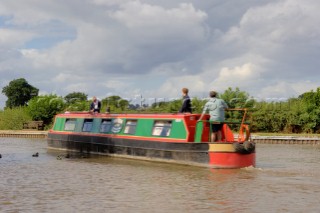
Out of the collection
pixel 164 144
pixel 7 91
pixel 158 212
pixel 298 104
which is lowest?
pixel 158 212

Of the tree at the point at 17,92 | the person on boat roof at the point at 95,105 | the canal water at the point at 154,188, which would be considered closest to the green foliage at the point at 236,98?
the person on boat roof at the point at 95,105

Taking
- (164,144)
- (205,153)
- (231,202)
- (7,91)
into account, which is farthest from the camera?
(7,91)

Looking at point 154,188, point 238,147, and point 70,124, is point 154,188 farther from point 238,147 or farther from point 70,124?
point 70,124

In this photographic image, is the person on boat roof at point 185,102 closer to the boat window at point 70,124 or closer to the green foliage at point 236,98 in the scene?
the boat window at point 70,124

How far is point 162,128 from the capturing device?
1566 cm

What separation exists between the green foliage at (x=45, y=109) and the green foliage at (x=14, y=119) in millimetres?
1278

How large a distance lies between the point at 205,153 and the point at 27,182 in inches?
205

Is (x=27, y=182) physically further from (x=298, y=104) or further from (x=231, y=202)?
(x=298, y=104)

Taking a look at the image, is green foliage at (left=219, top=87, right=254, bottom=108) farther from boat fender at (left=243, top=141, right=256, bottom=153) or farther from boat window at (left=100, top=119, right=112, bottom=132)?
boat fender at (left=243, top=141, right=256, bottom=153)

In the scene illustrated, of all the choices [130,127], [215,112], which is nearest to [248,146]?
[215,112]

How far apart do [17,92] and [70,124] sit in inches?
2298

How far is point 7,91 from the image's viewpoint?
75.9 metres

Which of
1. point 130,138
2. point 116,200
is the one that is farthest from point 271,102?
point 116,200

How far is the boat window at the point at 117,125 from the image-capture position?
1770cm
